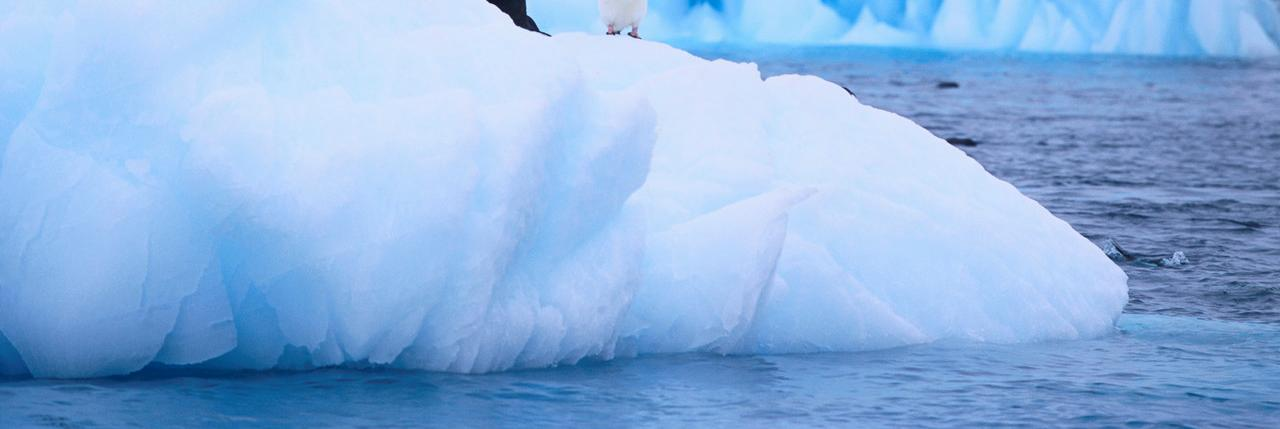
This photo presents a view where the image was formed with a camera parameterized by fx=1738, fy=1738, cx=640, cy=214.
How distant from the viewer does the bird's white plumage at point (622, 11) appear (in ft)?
32.5

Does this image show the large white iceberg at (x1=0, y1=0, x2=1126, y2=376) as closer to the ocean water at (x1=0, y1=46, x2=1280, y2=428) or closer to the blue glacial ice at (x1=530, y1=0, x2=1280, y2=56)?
the ocean water at (x1=0, y1=46, x2=1280, y2=428)

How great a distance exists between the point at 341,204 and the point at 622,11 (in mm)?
6060

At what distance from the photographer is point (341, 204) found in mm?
4055

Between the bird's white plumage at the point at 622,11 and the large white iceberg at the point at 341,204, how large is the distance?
5.04 metres

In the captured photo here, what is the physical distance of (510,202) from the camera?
163 inches

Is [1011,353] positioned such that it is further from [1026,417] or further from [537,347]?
[537,347]

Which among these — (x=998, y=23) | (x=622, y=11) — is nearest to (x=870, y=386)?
(x=622, y=11)

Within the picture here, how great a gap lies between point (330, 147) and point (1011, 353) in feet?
7.01

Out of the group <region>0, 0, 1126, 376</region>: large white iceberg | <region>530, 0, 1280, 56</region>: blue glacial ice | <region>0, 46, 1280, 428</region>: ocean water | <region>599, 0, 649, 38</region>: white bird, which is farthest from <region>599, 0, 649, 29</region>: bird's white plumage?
<region>530, 0, 1280, 56</region>: blue glacial ice

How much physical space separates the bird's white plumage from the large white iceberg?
5041mm

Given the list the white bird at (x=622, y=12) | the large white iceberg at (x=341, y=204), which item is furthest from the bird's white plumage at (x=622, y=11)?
the large white iceberg at (x=341, y=204)

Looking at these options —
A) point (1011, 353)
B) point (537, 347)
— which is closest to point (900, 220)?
point (1011, 353)

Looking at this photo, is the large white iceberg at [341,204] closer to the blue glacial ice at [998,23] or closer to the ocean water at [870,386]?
the ocean water at [870,386]

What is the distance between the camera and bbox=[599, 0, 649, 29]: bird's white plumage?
32.5ft
